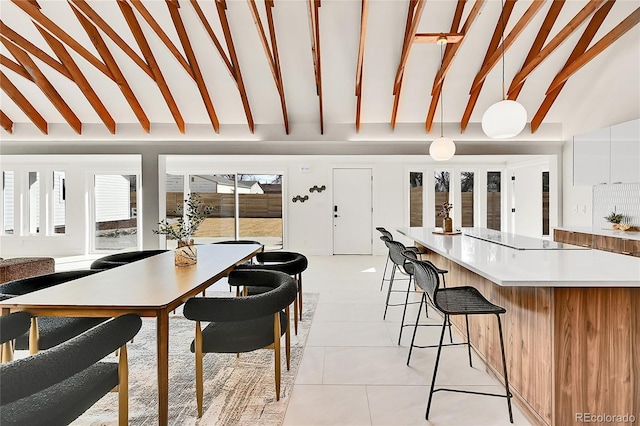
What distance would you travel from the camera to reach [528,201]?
7.95 m

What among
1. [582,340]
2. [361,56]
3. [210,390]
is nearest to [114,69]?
[361,56]

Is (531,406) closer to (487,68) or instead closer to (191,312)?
(191,312)

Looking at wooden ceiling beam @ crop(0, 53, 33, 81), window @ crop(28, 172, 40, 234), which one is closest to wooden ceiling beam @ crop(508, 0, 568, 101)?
wooden ceiling beam @ crop(0, 53, 33, 81)

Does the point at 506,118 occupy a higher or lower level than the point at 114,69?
lower

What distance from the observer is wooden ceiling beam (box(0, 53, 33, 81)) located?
15.4 feet

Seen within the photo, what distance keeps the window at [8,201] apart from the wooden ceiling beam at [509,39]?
33.4ft

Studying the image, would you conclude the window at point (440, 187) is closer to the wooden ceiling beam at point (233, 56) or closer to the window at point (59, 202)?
the wooden ceiling beam at point (233, 56)

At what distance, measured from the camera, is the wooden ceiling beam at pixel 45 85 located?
4.67 metres

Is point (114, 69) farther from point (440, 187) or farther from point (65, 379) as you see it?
point (440, 187)

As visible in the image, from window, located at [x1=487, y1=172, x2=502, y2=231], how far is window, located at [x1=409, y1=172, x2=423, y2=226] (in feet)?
5.53

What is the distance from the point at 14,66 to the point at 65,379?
569 centimetres

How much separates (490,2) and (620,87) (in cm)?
221

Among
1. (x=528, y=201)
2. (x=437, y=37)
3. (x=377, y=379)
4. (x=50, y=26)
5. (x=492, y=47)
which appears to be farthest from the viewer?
(x=528, y=201)

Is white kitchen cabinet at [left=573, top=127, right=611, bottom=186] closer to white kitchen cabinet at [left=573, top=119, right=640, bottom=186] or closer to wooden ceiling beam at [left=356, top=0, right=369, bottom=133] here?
white kitchen cabinet at [left=573, top=119, right=640, bottom=186]
